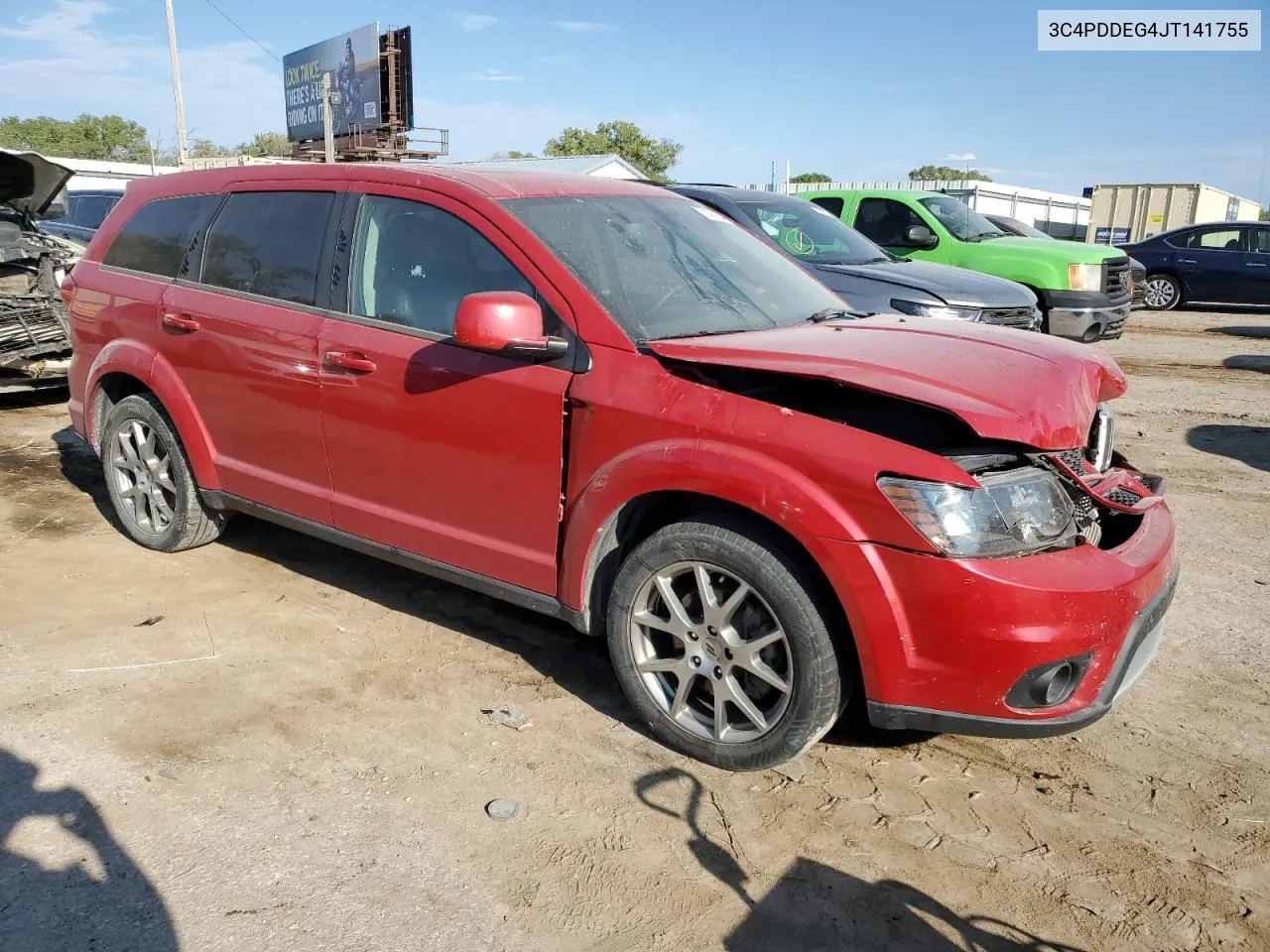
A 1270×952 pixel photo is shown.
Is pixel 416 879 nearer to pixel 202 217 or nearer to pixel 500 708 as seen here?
pixel 500 708

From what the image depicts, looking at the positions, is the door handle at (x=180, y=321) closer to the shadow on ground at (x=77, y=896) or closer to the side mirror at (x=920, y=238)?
the shadow on ground at (x=77, y=896)

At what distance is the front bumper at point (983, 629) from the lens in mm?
2652

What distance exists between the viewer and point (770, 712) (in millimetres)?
3033

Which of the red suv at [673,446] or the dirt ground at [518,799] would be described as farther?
the red suv at [673,446]

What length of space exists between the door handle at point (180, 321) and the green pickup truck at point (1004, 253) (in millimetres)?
7666

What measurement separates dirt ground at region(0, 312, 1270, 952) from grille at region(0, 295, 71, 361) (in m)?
4.09

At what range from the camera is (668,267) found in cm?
372

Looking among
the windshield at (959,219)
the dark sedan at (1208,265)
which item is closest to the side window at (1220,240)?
the dark sedan at (1208,265)

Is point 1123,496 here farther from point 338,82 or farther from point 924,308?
point 338,82

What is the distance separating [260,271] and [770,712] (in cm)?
279

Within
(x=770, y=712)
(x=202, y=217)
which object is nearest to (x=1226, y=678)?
(x=770, y=712)

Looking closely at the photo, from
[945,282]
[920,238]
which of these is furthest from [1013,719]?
[920,238]

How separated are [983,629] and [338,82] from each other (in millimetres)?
47629

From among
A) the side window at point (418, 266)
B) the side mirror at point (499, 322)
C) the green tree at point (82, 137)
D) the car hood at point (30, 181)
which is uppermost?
the green tree at point (82, 137)
